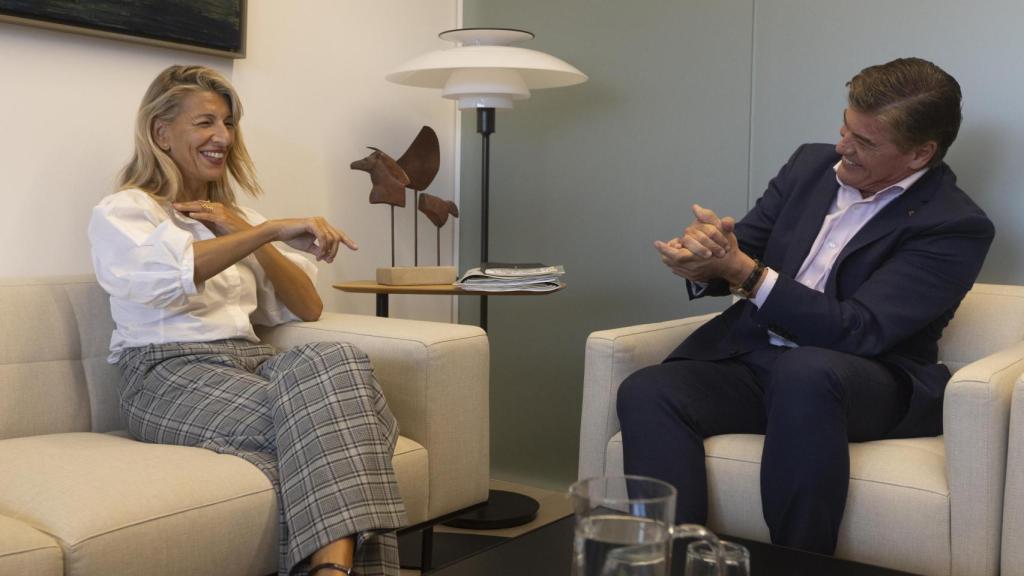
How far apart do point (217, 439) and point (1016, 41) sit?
2.06 meters

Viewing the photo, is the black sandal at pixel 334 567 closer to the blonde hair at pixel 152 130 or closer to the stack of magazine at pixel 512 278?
the blonde hair at pixel 152 130

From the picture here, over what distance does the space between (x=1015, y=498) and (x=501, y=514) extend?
61.3 inches

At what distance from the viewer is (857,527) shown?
1.94 meters

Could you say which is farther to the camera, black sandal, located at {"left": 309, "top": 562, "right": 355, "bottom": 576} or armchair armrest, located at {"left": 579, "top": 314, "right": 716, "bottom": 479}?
armchair armrest, located at {"left": 579, "top": 314, "right": 716, "bottom": 479}

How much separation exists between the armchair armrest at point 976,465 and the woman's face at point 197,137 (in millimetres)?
1600

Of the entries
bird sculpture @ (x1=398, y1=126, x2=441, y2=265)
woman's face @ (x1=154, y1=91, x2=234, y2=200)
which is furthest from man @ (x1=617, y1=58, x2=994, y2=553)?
bird sculpture @ (x1=398, y1=126, x2=441, y2=265)

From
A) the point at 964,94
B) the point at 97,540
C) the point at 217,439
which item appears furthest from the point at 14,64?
the point at 964,94

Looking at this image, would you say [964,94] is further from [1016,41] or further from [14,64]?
[14,64]

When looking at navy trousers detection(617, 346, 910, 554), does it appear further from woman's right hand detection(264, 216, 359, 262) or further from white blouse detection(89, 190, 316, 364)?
white blouse detection(89, 190, 316, 364)

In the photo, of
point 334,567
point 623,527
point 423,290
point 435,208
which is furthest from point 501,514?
point 623,527

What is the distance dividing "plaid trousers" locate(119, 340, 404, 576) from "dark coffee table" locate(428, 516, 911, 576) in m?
0.40

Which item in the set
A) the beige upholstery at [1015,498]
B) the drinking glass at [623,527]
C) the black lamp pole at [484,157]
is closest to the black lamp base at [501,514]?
the black lamp pole at [484,157]

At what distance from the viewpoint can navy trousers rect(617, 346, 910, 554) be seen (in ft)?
6.36

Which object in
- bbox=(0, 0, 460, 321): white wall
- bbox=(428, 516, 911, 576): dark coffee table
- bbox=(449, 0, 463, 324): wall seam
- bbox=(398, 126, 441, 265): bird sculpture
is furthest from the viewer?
bbox=(449, 0, 463, 324): wall seam
